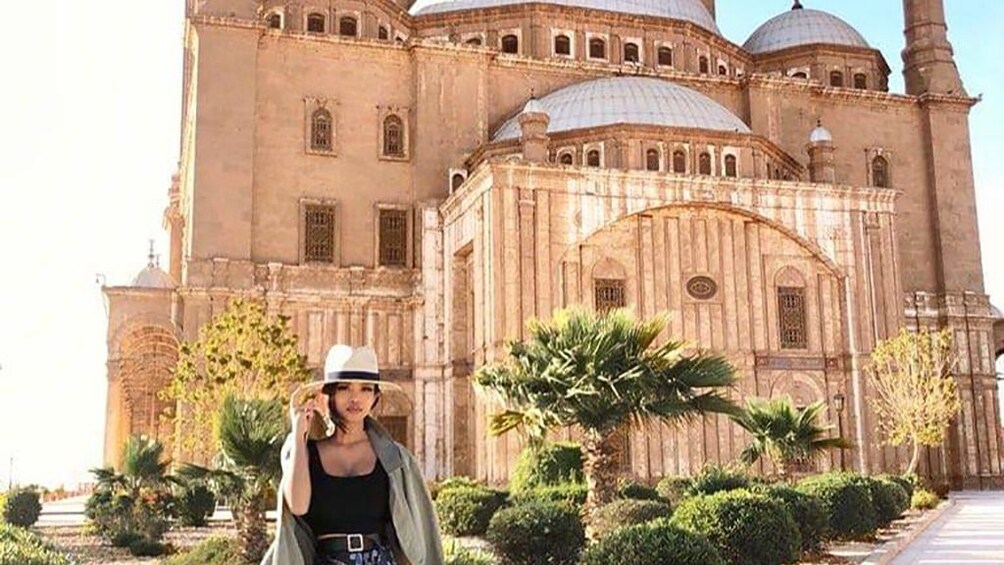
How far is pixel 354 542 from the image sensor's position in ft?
14.1

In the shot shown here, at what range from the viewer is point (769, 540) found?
35.9 ft

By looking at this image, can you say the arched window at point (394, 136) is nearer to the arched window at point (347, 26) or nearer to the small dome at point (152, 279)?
the arched window at point (347, 26)

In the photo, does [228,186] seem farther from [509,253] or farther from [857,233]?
[857,233]

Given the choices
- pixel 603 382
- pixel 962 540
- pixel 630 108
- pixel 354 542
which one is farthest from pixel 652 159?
pixel 354 542

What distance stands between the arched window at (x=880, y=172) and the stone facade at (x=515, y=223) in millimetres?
79

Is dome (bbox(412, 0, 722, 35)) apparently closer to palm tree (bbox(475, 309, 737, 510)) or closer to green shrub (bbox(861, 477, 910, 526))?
green shrub (bbox(861, 477, 910, 526))

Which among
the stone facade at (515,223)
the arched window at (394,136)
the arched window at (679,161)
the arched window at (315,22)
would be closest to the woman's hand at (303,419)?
the stone facade at (515,223)

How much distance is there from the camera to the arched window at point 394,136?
31.6m

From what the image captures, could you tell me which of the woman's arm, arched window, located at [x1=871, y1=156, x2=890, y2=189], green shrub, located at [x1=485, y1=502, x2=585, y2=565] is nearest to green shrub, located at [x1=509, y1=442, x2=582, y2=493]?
green shrub, located at [x1=485, y1=502, x2=585, y2=565]

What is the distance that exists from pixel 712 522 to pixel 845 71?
3219 centimetres

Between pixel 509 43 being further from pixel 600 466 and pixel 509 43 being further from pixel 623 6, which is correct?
pixel 600 466

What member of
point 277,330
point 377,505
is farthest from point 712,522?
point 277,330

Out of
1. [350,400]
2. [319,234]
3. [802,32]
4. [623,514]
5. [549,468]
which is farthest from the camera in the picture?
[802,32]

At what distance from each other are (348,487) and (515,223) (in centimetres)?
2156
